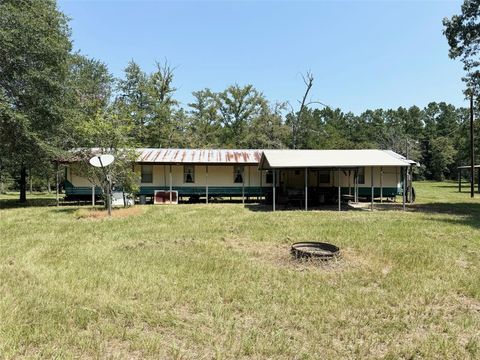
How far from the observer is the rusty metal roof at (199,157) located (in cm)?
2167

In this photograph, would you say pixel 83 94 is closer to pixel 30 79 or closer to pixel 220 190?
pixel 30 79

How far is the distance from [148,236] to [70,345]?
250 inches

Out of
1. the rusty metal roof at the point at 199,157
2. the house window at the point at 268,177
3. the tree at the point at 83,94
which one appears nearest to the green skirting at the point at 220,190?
the house window at the point at 268,177

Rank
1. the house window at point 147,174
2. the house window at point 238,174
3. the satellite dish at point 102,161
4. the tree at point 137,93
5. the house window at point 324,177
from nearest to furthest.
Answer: the satellite dish at point 102,161 < the house window at point 147,174 < the house window at point 238,174 < the house window at point 324,177 < the tree at point 137,93

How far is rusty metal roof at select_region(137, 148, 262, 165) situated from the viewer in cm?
2167

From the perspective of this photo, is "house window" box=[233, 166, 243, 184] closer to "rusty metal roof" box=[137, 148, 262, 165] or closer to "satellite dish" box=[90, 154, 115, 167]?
"rusty metal roof" box=[137, 148, 262, 165]

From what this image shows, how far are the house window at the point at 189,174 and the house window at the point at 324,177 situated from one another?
792 cm

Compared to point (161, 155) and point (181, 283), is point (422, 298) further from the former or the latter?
point (161, 155)

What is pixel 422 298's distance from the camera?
18.0ft

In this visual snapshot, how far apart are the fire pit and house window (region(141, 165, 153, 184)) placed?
16.1 meters

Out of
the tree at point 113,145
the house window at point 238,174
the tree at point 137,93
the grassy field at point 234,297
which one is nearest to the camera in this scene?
the grassy field at point 234,297

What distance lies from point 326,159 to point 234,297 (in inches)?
556

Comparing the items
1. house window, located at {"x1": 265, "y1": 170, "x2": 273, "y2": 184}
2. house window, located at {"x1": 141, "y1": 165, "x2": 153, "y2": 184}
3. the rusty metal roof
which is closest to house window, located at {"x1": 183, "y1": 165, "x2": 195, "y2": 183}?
the rusty metal roof

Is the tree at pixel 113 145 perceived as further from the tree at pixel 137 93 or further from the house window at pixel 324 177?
the tree at pixel 137 93
